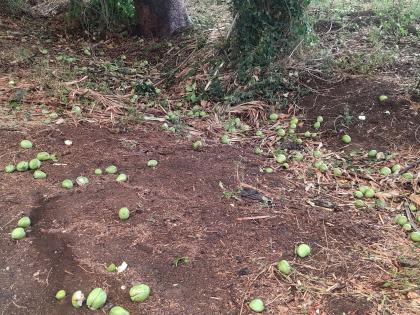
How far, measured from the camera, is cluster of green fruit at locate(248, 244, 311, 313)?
2.21 meters

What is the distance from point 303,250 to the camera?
8.38 ft

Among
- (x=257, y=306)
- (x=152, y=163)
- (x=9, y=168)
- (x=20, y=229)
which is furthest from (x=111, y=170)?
(x=257, y=306)

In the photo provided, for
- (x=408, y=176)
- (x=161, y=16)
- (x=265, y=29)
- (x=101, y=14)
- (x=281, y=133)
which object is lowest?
(x=281, y=133)

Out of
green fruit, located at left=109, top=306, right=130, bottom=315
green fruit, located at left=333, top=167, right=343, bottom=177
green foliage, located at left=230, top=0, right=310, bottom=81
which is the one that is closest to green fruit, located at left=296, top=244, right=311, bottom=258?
green fruit, located at left=109, top=306, right=130, bottom=315

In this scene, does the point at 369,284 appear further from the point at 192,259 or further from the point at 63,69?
the point at 63,69

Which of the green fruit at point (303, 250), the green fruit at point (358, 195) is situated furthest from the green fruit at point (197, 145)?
the green fruit at point (303, 250)

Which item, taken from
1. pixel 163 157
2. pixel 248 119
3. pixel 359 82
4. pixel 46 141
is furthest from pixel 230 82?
pixel 46 141

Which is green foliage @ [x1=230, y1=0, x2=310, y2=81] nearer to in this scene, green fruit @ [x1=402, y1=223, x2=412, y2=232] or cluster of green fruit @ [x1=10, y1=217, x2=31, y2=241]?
green fruit @ [x1=402, y1=223, x2=412, y2=232]

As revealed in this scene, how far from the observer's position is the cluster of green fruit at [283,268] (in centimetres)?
221

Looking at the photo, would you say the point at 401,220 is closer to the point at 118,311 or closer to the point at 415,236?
the point at 415,236

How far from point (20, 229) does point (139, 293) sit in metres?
0.88

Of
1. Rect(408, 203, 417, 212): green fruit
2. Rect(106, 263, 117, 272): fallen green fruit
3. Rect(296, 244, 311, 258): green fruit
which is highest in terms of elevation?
Rect(296, 244, 311, 258): green fruit

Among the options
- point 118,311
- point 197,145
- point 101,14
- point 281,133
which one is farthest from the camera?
point 101,14

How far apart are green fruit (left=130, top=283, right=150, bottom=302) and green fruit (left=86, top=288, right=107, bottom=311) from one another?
0.46 ft
